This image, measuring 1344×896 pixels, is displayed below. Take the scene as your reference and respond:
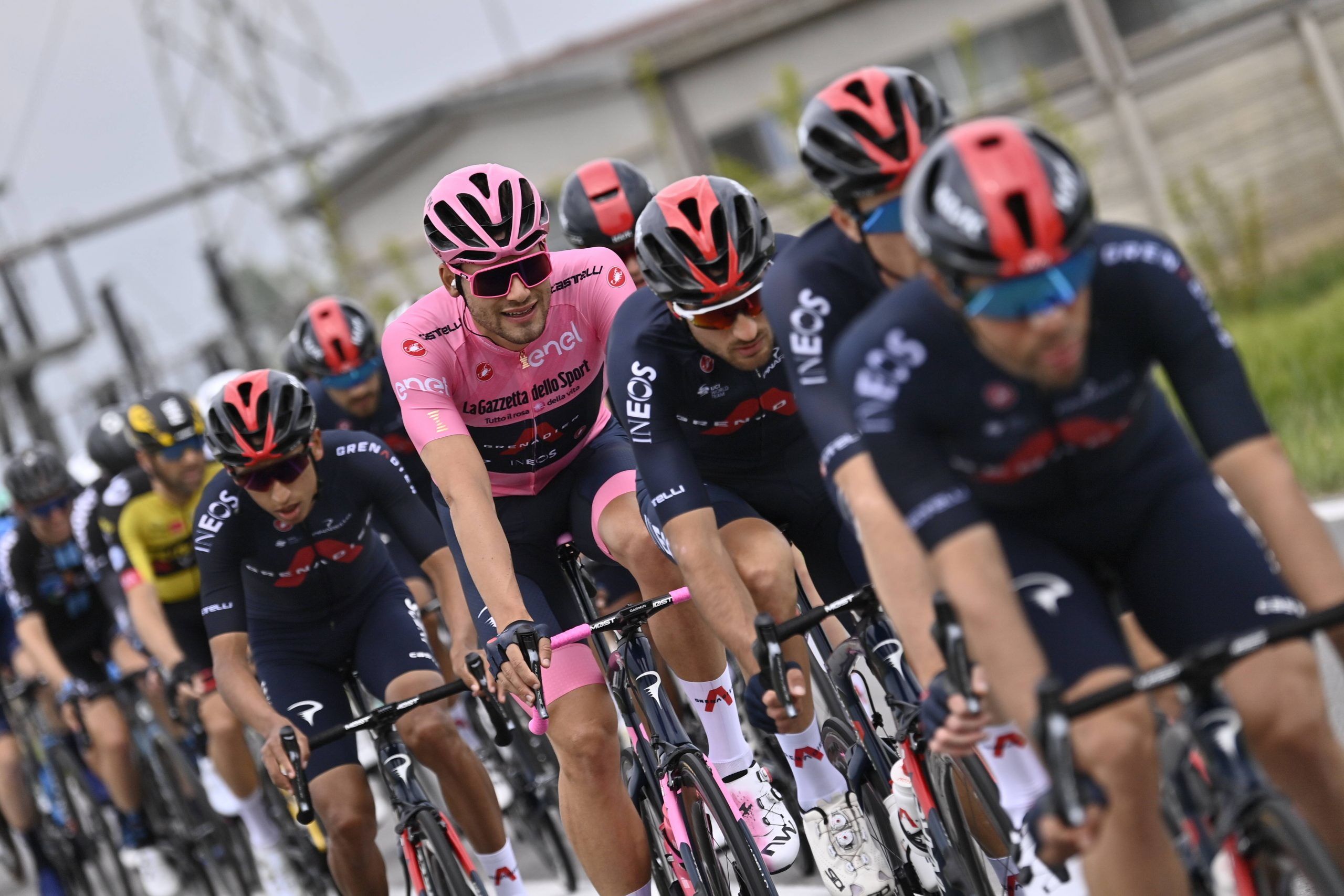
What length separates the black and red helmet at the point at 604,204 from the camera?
23.6ft

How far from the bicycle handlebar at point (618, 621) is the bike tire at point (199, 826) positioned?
4893 millimetres

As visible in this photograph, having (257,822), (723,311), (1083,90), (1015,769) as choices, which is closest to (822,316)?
(723,311)

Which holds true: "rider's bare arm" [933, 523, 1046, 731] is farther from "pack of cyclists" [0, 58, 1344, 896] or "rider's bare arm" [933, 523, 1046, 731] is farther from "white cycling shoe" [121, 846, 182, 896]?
"white cycling shoe" [121, 846, 182, 896]

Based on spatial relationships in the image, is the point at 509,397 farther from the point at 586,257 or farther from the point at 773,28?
the point at 773,28

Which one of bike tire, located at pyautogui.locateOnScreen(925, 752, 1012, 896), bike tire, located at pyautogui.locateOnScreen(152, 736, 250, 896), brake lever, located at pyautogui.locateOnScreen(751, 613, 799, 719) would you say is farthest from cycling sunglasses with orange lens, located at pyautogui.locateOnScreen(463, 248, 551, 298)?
bike tire, located at pyautogui.locateOnScreen(152, 736, 250, 896)

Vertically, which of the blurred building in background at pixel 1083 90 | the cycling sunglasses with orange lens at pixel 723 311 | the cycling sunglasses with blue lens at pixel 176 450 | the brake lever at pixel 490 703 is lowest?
the brake lever at pixel 490 703

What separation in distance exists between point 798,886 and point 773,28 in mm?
23405

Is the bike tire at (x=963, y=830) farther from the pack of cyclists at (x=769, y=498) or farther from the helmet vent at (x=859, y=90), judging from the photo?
the helmet vent at (x=859, y=90)

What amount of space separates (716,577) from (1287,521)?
1.89 m

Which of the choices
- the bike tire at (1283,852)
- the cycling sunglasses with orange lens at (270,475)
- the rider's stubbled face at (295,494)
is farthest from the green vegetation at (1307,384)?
the bike tire at (1283,852)

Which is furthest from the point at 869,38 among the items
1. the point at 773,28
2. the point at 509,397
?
the point at 509,397

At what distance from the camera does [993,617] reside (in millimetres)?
3221

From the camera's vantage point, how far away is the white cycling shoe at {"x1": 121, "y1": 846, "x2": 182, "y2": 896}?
9.93 metres

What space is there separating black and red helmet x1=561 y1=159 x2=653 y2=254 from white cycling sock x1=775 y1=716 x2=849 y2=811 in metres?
2.57
